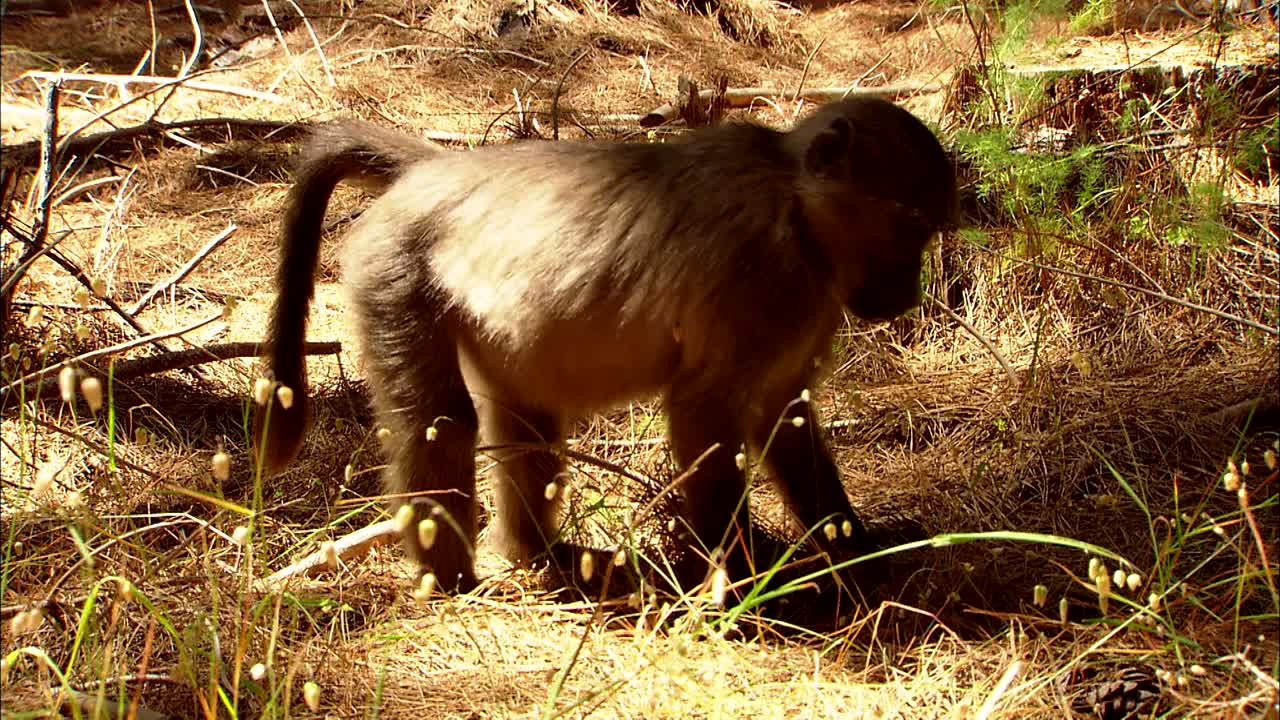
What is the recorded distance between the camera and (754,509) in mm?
4082

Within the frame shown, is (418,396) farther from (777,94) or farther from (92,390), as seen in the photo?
(777,94)

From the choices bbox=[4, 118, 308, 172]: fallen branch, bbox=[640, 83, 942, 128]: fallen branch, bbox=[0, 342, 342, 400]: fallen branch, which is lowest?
bbox=[0, 342, 342, 400]: fallen branch

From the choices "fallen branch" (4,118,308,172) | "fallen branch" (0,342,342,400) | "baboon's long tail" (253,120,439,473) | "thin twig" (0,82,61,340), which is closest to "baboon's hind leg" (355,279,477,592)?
"baboon's long tail" (253,120,439,473)

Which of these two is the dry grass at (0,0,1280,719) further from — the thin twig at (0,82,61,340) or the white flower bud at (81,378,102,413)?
the thin twig at (0,82,61,340)

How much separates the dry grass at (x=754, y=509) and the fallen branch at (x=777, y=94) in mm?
140

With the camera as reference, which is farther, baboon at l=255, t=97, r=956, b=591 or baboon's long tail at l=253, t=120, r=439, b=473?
baboon's long tail at l=253, t=120, r=439, b=473

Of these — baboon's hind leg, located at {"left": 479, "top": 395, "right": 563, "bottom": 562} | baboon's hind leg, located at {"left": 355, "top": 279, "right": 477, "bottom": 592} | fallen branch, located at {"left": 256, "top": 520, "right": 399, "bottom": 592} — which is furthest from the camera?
baboon's hind leg, located at {"left": 479, "top": 395, "right": 563, "bottom": 562}

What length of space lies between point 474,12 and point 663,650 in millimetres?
6237

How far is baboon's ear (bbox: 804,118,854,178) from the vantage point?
3145mm

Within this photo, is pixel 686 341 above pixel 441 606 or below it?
above

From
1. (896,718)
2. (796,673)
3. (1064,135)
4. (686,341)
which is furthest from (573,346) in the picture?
(1064,135)

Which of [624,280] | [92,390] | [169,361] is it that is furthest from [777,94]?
[92,390]

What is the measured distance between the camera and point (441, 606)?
3.49 m

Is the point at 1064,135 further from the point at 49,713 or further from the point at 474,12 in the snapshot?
the point at 474,12
